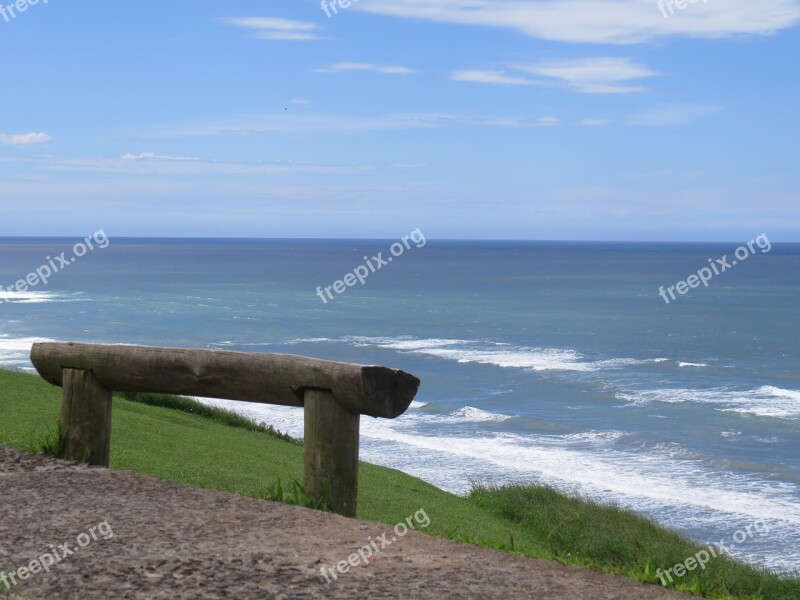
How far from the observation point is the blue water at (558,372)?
24188mm

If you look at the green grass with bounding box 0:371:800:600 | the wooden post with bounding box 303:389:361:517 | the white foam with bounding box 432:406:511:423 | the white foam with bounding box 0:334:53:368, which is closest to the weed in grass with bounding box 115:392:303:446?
the green grass with bounding box 0:371:800:600

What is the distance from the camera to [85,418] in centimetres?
832

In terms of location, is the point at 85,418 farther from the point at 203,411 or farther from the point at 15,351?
the point at 15,351

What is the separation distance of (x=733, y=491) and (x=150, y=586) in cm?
2104

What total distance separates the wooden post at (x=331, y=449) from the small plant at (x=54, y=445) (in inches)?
97.4

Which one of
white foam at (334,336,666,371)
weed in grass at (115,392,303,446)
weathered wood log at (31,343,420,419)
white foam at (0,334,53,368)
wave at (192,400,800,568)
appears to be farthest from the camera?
white foam at (334,336,666,371)

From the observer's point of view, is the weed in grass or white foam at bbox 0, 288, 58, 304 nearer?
the weed in grass

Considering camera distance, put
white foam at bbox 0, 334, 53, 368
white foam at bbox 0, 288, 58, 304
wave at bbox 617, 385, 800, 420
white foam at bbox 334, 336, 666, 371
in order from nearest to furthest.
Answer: wave at bbox 617, 385, 800, 420 < white foam at bbox 0, 334, 53, 368 < white foam at bbox 334, 336, 666, 371 < white foam at bbox 0, 288, 58, 304

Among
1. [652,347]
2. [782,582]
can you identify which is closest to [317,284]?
[652,347]

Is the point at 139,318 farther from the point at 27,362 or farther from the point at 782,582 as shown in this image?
the point at 782,582

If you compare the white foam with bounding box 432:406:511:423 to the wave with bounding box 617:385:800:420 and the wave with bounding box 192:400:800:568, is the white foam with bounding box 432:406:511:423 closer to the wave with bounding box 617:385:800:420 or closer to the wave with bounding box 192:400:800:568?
the wave with bounding box 192:400:800:568

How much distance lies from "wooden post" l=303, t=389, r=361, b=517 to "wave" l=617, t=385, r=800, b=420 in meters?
30.4

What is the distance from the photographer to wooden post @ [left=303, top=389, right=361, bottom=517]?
710 cm

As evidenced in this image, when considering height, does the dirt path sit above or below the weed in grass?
above
